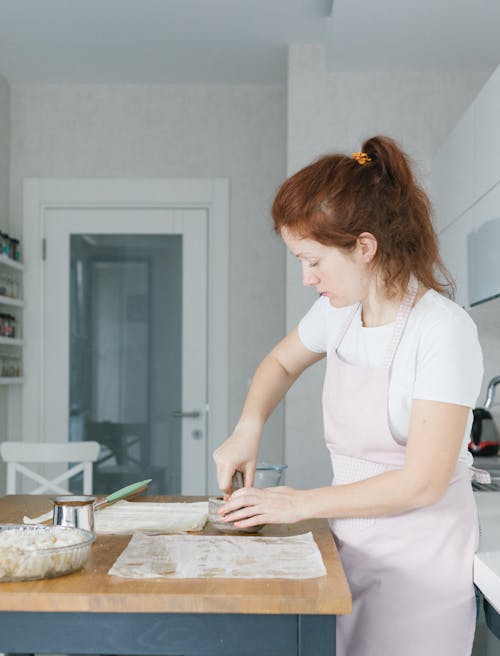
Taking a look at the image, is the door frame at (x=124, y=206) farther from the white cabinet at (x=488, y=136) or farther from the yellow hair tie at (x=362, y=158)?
the yellow hair tie at (x=362, y=158)

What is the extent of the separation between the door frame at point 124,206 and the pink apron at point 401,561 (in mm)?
2700

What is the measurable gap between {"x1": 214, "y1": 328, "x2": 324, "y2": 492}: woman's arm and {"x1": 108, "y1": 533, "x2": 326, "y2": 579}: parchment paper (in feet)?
0.53

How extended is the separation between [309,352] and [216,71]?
2.57m

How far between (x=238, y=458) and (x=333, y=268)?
42 cm

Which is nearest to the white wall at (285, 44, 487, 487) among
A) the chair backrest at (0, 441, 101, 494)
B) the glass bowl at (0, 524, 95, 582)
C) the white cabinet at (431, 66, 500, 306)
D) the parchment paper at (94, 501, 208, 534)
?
the white cabinet at (431, 66, 500, 306)

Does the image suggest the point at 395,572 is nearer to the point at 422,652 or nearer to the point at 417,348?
the point at 422,652

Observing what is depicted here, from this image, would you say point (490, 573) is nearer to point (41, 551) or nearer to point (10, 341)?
point (41, 551)

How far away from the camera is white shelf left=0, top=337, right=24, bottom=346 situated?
380 cm

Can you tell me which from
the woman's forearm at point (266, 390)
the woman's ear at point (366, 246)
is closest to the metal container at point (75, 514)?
the woman's forearm at point (266, 390)

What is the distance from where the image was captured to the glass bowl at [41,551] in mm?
1187

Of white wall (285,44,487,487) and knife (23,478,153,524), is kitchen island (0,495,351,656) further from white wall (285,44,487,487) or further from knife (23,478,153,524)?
white wall (285,44,487,487)

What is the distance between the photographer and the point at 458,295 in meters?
3.17

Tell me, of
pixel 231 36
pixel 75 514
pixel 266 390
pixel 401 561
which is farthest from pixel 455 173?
pixel 75 514

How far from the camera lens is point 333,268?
1465 millimetres
